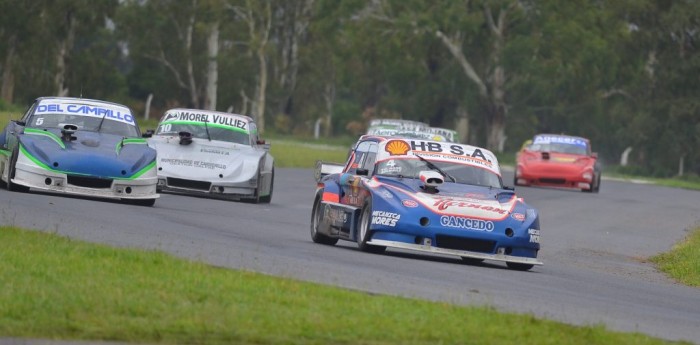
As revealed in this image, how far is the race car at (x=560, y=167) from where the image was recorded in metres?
40.4

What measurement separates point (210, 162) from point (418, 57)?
5551cm

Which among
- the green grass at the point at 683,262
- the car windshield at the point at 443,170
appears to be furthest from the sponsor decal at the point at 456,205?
the green grass at the point at 683,262

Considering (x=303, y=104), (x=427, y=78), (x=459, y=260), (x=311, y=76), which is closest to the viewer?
(x=459, y=260)

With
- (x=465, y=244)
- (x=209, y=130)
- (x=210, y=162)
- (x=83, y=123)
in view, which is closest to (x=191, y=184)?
(x=210, y=162)

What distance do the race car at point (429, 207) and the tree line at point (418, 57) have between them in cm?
5149

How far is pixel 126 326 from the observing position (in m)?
9.45

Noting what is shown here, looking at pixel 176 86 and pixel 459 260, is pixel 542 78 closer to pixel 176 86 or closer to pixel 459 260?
pixel 176 86

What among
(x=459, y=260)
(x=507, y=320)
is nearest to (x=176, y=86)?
(x=459, y=260)

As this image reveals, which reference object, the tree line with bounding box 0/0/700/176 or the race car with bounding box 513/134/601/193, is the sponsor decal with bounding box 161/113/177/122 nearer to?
the race car with bounding box 513/134/601/193

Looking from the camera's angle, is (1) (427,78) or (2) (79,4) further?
(1) (427,78)

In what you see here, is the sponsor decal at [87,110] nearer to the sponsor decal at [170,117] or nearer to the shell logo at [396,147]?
the sponsor decal at [170,117]

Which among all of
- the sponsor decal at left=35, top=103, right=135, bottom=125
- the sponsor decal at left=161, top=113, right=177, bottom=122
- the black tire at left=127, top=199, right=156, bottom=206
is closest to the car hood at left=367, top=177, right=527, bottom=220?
the black tire at left=127, top=199, right=156, bottom=206

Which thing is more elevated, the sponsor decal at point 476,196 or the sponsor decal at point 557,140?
the sponsor decal at point 557,140

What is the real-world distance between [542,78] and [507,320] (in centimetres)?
6544
